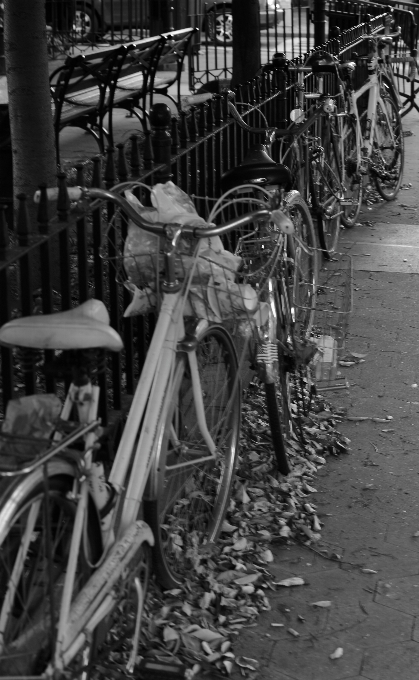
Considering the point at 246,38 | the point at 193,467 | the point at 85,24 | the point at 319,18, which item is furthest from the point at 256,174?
the point at 85,24

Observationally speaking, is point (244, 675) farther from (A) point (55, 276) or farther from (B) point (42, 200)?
(A) point (55, 276)

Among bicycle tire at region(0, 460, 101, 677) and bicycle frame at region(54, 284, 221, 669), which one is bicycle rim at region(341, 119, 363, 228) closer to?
bicycle frame at region(54, 284, 221, 669)

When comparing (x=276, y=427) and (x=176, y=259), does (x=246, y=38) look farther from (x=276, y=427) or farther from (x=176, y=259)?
(x=176, y=259)

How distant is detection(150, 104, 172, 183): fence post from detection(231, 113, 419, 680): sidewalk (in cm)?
143

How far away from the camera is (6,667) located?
8.13 ft

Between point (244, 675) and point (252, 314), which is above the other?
point (252, 314)

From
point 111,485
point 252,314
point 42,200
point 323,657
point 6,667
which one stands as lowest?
point 323,657

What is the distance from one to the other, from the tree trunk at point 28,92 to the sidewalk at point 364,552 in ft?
6.71

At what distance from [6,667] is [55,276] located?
3551 mm

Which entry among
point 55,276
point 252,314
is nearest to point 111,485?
point 252,314

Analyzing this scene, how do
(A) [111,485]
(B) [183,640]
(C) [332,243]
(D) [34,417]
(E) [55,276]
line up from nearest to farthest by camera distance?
(D) [34,417], (A) [111,485], (B) [183,640], (E) [55,276], (C) [332,243]

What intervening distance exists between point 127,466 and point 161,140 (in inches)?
60.7

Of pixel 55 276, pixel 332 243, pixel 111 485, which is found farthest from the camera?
pixel 332 243

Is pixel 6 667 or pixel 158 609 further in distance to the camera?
pixel 158 609
